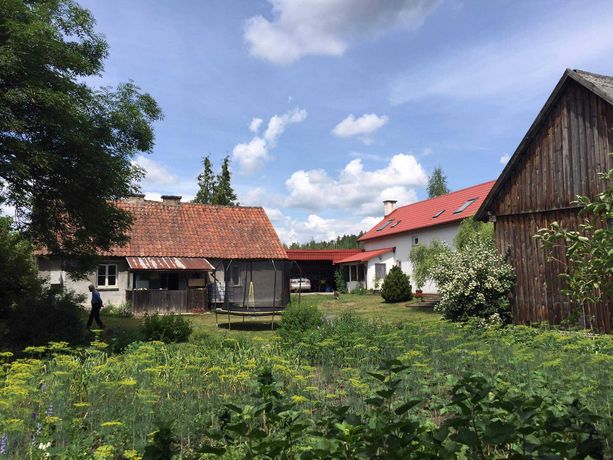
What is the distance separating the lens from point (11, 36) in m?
9.67

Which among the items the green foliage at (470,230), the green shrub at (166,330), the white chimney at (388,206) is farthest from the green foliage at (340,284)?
the green shrub at (166,330)

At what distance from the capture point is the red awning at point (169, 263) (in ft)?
74.6

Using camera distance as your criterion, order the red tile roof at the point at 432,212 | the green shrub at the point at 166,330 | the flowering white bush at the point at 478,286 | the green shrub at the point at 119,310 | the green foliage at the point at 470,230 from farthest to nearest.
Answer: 1. the red tile roof at the point at 432,212
2. the green shrub at the point at 119,310
3. the green foliage at the point at 470,230
4. the flowering white bush at the point at 478,286
5. the green shrub at the point at 166,330

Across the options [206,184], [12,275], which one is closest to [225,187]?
[206,184]

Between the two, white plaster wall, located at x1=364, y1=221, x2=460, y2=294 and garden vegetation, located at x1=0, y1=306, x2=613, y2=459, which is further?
white plaster wall, located at x1=364, y1=221, x2=460, y2=294

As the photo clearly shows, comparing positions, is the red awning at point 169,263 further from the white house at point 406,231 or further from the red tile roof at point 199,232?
the white house at point 406,231

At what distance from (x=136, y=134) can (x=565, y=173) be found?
11.9m

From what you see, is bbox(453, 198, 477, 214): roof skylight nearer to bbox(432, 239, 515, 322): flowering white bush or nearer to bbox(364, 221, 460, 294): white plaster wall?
bbox(364, 221, 460, 294): white plaster wall

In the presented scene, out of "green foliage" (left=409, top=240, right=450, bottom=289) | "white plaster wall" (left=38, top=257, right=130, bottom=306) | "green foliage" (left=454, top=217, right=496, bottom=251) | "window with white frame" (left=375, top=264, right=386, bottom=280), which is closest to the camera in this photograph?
"green foliage" (left=454, top=217, right=496, bottom=251)

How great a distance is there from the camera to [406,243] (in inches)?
1359

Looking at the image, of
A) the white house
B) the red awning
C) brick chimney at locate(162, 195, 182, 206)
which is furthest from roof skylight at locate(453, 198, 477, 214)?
brick chimney at locate(162, 195, 182, 206)

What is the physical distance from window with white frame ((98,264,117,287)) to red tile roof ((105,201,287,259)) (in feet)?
2.60

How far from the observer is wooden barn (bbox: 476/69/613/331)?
1256 cm

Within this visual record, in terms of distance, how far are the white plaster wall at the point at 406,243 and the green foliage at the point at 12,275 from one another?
20915mm
